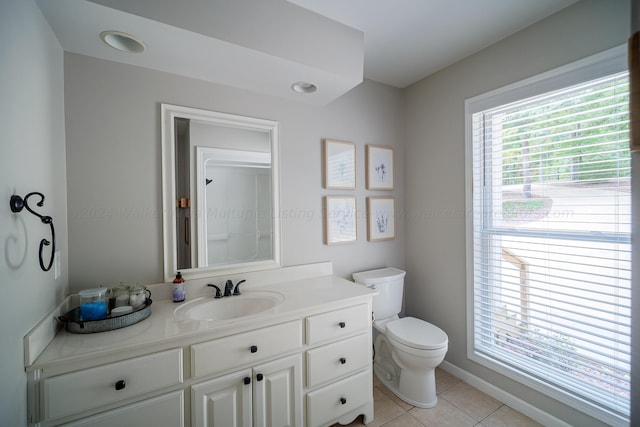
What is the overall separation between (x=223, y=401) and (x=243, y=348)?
24 centimetres

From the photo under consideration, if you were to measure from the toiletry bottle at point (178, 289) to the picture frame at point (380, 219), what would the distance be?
152 centimetres

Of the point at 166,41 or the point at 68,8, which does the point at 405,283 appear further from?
the point at 68,8

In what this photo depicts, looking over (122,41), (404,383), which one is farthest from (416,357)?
(122,41)

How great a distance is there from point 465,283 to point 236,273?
5.83 feet

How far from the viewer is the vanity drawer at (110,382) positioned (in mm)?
925

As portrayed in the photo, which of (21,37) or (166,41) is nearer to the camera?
(21,37)

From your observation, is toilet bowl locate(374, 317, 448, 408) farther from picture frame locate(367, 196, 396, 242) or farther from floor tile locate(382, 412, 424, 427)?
picture frame locate(367, 196, 396, 242)

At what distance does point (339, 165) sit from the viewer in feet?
7.01

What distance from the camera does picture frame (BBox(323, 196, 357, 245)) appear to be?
2082 millimetres

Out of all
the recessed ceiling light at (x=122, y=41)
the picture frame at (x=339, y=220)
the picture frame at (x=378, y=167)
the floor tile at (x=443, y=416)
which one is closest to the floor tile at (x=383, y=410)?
the floor tile at (x=443, y=416)

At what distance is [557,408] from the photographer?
1.56 meters

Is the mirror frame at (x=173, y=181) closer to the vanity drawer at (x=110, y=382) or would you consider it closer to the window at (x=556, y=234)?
Result: the vanity drawer at (x=110, y=382)

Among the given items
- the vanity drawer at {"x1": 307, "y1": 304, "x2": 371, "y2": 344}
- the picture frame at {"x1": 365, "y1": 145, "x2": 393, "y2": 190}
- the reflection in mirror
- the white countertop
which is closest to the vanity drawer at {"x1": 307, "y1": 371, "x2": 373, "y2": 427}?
the vanity drawer at {"x1": 307, "y1": 304, "x2": 371, "y2": 344}

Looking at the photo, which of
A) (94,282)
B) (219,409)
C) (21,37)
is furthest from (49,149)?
(219,409)
